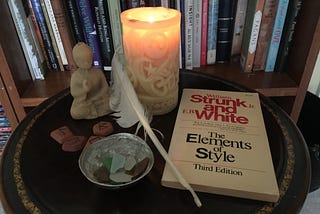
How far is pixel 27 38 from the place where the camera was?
941mm

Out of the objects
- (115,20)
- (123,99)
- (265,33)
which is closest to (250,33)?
(265,33)

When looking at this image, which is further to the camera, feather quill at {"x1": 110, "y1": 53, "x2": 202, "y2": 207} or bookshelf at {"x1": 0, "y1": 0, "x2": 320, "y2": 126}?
bookshelf at {"x1": 0, "y1": 0, "x2": 320, "y2": 126}

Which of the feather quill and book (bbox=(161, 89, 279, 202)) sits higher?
the feather quill

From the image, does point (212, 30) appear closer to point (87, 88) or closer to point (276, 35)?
point (276, 35)

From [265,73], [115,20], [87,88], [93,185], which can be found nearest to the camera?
[93,185]

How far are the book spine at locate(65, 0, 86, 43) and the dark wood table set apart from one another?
0.41 m

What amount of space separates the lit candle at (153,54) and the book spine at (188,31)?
0.28 m

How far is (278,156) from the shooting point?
54cm

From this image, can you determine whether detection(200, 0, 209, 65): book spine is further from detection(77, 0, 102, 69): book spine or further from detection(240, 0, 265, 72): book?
detection(77, 0, 102, 69): book spine

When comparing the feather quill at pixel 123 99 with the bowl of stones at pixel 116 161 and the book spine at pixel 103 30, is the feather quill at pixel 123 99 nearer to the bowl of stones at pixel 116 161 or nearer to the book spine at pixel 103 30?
the bowl of stones at pixel 116 161

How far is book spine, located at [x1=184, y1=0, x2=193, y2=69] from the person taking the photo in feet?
2.93

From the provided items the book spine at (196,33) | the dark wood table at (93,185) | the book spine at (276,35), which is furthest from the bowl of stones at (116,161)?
the book spine at (276,35)

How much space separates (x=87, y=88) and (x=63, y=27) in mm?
425

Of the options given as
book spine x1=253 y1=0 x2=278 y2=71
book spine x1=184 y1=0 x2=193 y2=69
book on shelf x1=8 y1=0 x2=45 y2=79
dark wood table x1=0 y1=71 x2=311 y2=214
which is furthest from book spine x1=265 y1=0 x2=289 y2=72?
book on shelf x1=8 y1=0 x2=45 y2=79
